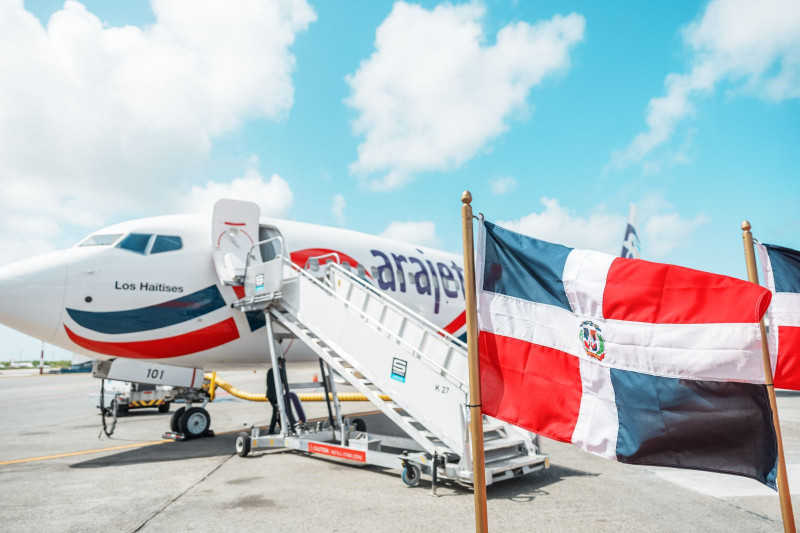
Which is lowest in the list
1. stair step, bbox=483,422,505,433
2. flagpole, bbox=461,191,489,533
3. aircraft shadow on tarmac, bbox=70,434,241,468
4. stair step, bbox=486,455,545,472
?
aircraft shadow on tarmac, bbox=70,434,241,468

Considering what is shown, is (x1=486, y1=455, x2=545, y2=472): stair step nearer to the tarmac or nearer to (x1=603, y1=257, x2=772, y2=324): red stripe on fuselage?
the tarmac

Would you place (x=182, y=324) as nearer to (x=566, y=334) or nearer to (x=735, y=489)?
(x=566, y=334)

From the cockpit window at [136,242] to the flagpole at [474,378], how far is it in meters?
8.38

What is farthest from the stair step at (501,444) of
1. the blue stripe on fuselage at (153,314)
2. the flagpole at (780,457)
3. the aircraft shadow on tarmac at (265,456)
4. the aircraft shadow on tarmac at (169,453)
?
the blue stripe on fuselage at (153,314)

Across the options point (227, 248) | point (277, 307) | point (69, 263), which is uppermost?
point (227, 248)

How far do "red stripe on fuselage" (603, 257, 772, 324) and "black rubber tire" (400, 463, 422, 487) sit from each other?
172 inches

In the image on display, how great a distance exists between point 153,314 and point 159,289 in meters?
0.49

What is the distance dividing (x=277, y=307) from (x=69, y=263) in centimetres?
377

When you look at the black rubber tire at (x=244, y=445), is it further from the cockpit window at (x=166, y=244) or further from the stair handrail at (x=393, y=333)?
the cockpit window at (x=166, y=244)

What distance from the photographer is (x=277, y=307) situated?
1045 cm

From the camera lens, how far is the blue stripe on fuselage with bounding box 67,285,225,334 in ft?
31.0

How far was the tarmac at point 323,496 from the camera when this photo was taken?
5676 millimetres

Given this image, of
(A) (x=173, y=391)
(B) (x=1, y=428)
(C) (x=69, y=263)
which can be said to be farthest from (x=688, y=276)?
(B) (x=1, y=428)

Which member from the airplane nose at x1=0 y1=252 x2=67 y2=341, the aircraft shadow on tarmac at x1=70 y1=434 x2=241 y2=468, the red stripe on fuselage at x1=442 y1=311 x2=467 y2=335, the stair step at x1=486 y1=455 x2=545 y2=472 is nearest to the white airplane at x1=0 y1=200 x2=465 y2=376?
the airplane nose at x1=0 y1=252 x2=67 y2=341
